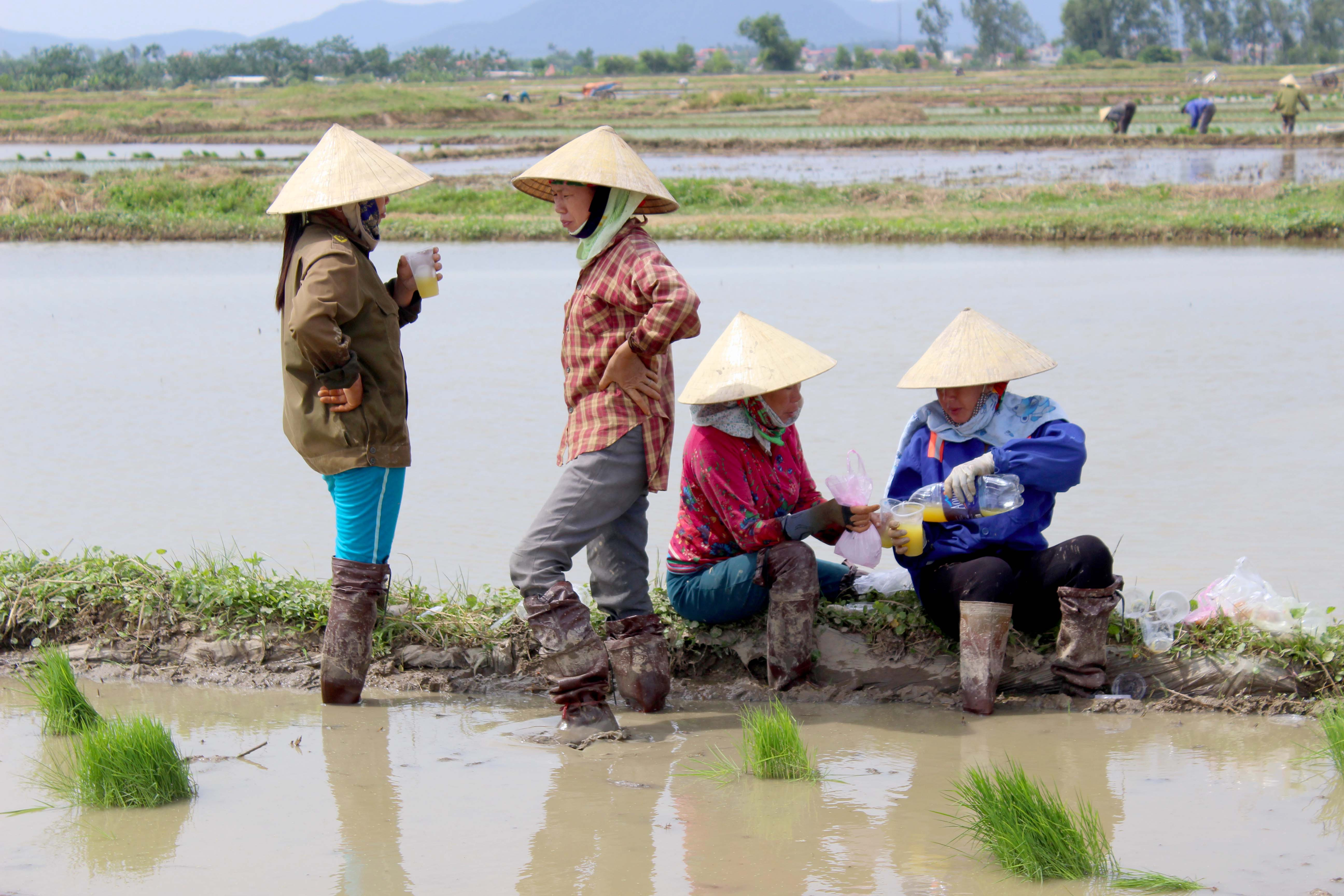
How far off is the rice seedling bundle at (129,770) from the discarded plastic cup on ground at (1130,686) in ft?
8.23

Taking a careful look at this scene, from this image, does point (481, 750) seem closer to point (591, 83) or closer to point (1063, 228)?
point (1063, 228)

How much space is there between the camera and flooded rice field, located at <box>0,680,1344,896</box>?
2648 millimetres

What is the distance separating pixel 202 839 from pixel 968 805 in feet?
5.58

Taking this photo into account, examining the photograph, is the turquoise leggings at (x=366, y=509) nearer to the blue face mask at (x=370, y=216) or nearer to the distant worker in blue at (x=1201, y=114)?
the blue face mask at (x=370, y=216)

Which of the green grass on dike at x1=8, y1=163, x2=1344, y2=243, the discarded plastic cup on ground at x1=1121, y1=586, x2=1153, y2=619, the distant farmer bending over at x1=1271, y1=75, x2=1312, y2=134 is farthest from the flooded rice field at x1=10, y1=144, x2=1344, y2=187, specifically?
the discarded plastic cup on ground at x1=1121, y1=586, x2=1153, y2=619

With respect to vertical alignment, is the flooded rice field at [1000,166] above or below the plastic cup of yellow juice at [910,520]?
above

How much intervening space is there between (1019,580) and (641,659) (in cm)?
110

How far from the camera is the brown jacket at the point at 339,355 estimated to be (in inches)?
135

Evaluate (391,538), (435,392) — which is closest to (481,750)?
(391,538)

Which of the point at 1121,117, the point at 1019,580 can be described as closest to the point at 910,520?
the point at 1019,580

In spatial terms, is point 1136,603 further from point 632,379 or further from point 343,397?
point 343,397

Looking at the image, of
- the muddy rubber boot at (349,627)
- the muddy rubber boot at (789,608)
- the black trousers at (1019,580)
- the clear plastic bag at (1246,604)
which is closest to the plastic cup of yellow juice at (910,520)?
the black trousers at (1019,580)

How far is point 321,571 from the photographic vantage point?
16.5 ft

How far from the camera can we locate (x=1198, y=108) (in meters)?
27.9
